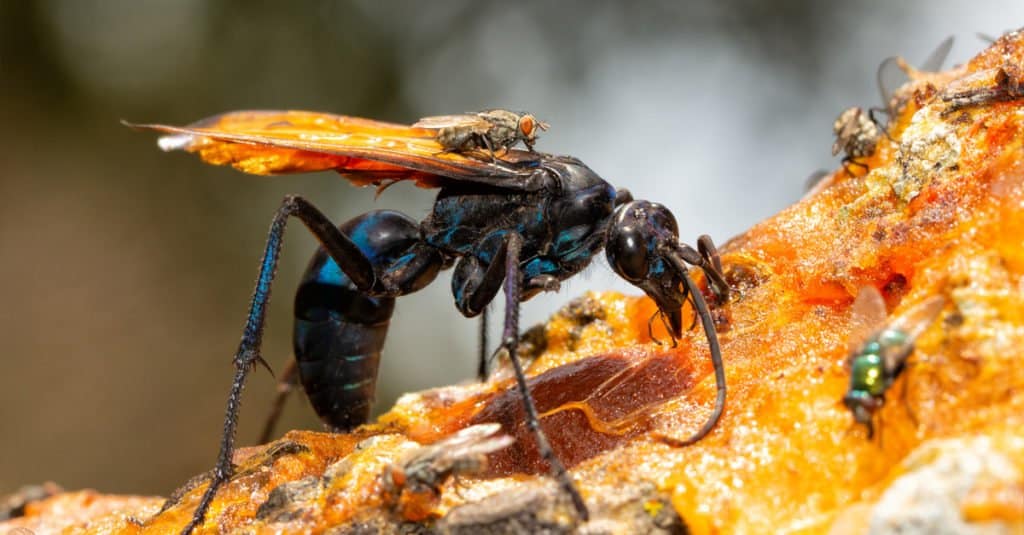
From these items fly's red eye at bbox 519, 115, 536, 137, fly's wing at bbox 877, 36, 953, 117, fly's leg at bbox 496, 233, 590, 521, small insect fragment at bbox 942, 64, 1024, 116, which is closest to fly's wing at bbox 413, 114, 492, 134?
fly's red eye at bbox 519, 115, 536, 137

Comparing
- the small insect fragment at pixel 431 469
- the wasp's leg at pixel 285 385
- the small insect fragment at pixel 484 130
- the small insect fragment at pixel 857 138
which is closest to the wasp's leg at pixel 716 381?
the small insect fragment at pixel 431 469

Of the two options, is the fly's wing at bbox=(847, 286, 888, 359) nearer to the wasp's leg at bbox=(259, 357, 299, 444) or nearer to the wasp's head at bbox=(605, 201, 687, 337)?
the wasp's head at bbox=(605, 201, 687, 337)

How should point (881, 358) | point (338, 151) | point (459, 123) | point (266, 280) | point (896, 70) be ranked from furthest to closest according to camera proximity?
point (896, 70)
point (459, 123)
point (266, 280)
point (338, 151)
point (881, 358)

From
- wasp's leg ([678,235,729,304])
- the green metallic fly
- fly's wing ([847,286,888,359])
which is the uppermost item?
wasp's leg ([678,235,729,304])

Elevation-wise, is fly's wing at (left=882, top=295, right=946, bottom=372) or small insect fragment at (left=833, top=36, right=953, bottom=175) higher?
small insect fragment at (left=833, top=36, right=953, bottom=175)

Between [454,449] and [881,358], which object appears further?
[454,449]

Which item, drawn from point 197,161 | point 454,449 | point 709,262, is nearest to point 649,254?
point 709,262

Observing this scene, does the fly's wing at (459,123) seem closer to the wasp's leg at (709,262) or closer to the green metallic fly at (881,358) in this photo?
the wasp's leg at (709,262)

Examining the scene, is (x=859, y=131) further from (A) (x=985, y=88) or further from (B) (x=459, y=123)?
(B) (x=459, y=123)
